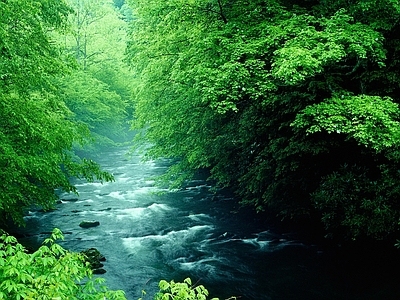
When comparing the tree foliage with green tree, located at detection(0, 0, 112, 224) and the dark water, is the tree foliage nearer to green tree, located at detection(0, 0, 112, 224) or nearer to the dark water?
green tree, located at detection(0, 0, 112, 224)

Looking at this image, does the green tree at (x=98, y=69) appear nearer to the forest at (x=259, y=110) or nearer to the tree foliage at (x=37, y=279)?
the forest at (x=259, y=110)

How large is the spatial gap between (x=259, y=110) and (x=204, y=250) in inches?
209

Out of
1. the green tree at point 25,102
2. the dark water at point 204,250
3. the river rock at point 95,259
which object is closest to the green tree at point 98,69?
the dark water at point 204,250

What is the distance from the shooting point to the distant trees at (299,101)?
321 inches

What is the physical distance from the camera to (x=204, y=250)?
13.8m

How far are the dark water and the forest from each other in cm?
120

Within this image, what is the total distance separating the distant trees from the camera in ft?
26.8

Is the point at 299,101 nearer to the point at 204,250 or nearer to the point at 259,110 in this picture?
the point at 259,110

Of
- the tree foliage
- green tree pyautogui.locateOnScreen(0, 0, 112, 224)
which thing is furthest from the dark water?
the tree foliage

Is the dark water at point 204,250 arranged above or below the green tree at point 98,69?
below

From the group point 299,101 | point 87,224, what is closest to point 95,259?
point 87,224

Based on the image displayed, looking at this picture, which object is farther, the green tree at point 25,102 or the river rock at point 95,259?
the river rock at point 95,259

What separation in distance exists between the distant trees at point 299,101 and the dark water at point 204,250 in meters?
1.29

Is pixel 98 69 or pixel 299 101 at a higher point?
pixel 98 69
